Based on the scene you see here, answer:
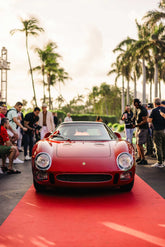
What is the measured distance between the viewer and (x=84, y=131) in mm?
6582

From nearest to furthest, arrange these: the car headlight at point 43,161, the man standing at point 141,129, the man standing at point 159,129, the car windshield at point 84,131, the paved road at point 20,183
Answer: the paved road at point 20,183, the car headlight at point 43,161, the car windshield at point 84,131, the man standing at point 159,129, the man standing at point 141,129

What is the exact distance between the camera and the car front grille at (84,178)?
4914 millimetres

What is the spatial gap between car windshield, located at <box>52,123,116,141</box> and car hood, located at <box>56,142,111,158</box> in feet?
1.47

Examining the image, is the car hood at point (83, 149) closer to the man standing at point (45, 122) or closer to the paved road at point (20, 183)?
the paved road at point (20, 183)

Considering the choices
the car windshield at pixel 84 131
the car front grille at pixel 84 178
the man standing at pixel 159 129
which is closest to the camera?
the car front grille at pixel 84 178

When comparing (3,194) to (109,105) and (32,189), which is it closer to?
(32,189)

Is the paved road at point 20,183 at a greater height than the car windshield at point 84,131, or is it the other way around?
the car windshield at point 84,131

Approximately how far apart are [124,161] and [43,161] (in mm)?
1352

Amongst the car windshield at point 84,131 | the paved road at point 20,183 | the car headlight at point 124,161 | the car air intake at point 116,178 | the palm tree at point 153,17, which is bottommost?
the paved road at point 20,183

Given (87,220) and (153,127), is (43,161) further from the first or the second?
(153,127)

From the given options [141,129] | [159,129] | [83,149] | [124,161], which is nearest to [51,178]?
[83,149]

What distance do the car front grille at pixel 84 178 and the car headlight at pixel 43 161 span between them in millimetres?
268

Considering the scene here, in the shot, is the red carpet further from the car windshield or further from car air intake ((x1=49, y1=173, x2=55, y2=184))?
the car windshield

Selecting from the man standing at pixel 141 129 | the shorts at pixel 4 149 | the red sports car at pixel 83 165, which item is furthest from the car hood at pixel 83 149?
the man standing at pixel 141 129
